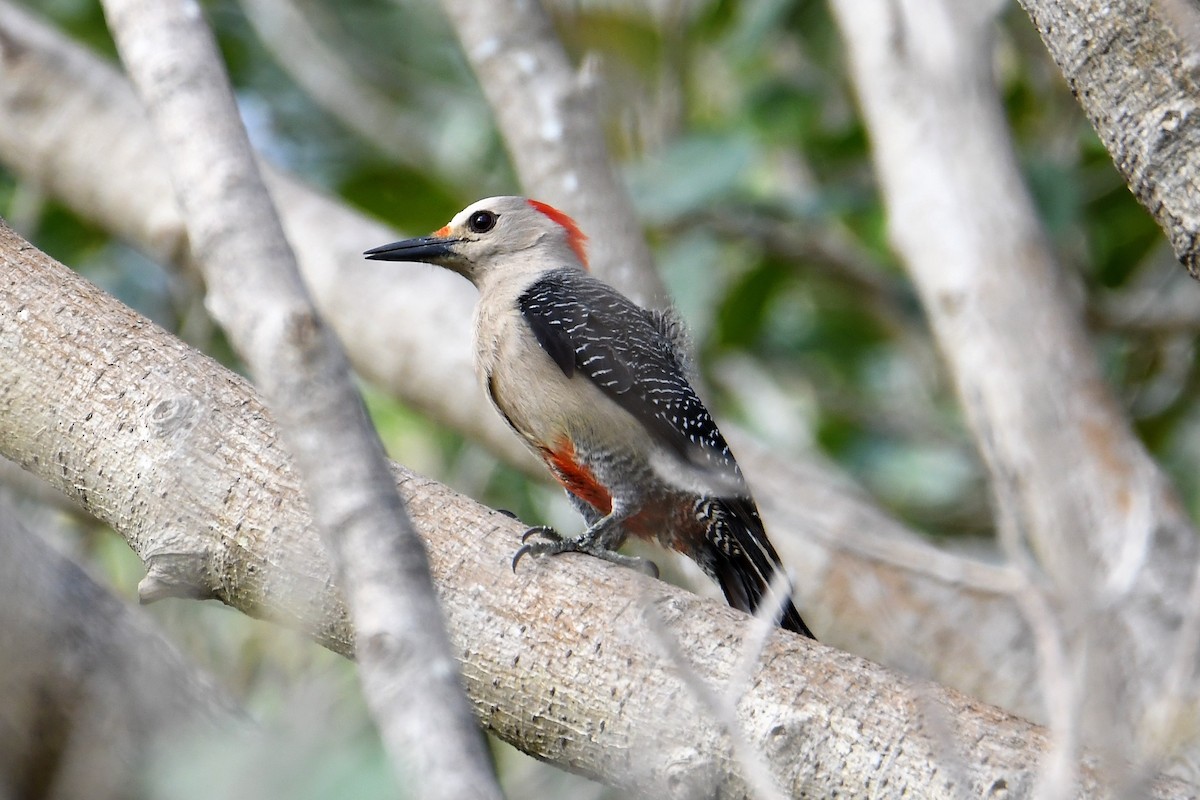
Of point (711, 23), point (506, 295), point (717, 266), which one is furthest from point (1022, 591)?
point (711, 23)

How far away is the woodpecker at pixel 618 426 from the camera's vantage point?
340 centimetres

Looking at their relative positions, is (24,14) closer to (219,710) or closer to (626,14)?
(626,14)

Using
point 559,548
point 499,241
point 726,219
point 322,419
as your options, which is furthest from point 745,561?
point 322,419

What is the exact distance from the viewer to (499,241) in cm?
407

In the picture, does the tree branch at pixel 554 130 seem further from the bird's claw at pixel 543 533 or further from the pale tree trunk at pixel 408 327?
→ the bird's claw at pixel 543 533

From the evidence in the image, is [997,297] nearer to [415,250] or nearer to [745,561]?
[745,561]

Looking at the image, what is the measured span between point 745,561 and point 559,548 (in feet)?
3.35

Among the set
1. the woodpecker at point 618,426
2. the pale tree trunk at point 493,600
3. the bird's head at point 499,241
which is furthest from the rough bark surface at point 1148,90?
the bird's head at point 499,241

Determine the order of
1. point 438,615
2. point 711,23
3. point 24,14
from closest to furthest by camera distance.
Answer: point 438,615
point 24,14
point 711,23

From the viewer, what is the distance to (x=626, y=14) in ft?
Result: 18.8

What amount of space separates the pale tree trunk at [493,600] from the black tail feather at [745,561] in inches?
35.9

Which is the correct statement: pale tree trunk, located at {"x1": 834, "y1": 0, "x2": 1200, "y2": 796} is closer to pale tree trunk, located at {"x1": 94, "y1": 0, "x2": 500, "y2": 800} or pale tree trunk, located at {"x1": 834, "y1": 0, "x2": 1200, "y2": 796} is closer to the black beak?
the black beak

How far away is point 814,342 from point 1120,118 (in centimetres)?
397

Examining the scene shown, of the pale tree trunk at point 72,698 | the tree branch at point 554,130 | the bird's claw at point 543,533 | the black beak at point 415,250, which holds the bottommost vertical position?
the pale tree trunk at point 72,698
